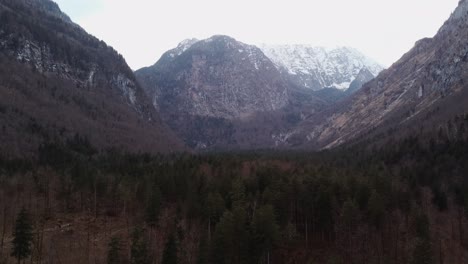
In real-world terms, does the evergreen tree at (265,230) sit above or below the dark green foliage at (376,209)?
below

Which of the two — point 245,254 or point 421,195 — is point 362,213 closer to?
point 245,254

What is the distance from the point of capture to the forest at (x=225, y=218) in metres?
86.2

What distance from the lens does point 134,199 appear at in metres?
129

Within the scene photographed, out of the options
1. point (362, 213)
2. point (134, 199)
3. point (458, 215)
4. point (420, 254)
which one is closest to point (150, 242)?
point (134, 199)

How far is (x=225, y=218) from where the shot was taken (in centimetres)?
8725

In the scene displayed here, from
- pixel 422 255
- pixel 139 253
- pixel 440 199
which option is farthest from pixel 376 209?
pixel 139 253

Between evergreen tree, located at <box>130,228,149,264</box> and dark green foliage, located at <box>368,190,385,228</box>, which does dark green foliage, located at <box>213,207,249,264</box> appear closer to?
evergreen tree, located at <box>130,228,149,264</box>

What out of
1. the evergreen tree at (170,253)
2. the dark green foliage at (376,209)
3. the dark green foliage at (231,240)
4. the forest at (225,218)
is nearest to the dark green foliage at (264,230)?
the forest at (225,218)

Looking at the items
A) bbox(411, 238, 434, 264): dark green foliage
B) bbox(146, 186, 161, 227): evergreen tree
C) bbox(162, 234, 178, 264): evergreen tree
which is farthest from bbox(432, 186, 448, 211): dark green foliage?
bbox(162, 234, 178, 264): evergreen tree

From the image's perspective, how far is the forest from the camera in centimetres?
8625

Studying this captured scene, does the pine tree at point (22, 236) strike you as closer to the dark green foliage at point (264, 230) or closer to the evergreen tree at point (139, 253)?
the evergreen tree at point (139, 253)

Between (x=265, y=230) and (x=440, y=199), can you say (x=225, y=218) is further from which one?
(x=440, y=199)

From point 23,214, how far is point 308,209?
191 ft

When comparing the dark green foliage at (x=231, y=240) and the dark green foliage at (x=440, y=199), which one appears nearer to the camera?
the dark green foliage at (x=231, y=240)
